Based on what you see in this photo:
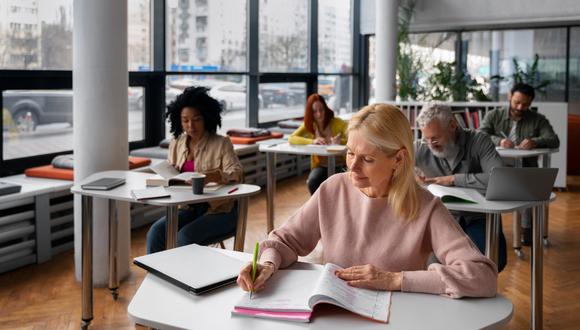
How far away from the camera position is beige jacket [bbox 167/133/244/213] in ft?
13.3

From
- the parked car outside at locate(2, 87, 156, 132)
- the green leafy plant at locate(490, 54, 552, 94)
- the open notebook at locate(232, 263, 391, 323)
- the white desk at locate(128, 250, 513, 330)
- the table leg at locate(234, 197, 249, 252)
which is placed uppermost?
the green leafy plant at locate(490, 54, 552, 94)

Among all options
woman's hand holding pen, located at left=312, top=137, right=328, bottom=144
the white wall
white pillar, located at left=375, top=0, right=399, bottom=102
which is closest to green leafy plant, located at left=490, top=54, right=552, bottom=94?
the white wall

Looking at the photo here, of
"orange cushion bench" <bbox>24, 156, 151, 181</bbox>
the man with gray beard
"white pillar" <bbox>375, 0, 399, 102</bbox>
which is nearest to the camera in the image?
the man with gray beard

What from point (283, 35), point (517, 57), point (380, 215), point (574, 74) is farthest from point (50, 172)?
point (574, 74)

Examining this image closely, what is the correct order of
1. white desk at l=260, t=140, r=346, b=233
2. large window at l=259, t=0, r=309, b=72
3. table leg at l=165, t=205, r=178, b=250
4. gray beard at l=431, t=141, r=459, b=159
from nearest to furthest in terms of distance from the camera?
table leg at l=165, t=205, r=178, b=250
gray beard at l=431, t=141, r=459, b=159
white desk at l=260, t=140, r=346, b=233
large window at l=259, t=0, r=309, b=72

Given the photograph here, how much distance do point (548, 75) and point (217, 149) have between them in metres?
7.87

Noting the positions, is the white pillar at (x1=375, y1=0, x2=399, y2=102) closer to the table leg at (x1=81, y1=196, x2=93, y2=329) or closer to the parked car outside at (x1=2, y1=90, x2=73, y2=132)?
the parked car outside at (x1=2, y1=90, x2=73, y2=132)

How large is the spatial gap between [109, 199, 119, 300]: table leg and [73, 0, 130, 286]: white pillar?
0.28 meters

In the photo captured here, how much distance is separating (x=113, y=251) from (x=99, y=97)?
99 cm

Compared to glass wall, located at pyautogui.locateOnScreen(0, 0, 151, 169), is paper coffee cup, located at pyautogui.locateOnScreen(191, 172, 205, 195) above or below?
below

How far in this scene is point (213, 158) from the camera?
4.22 metres

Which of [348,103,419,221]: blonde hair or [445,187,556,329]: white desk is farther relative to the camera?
[445,187,556,329]: white desk

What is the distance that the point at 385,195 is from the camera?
2258 millimetres

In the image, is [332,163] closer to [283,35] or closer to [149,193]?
[149,193]
